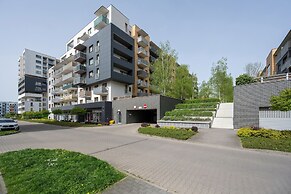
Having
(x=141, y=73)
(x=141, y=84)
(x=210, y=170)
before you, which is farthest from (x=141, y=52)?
(x=210, y=170)

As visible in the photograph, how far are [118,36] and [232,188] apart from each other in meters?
33.8

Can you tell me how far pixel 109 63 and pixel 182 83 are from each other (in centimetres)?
1771

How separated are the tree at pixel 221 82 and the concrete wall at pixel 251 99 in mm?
19302

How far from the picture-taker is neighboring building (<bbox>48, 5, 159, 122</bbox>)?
106 ft

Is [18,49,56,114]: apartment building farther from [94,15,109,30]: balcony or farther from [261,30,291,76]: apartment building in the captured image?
[261,30,291,76]: apartment building

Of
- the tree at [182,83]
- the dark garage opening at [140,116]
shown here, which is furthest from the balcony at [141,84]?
the dark garage opening at [140,116]

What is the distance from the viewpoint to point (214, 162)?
7.34m

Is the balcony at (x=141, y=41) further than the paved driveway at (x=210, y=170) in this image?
Yes

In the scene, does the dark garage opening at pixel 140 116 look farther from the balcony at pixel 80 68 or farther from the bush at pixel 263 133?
the bush at pixel 263 133

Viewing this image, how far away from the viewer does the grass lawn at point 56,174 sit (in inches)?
176

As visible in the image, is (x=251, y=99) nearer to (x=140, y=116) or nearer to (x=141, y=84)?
(x=140, y=116)

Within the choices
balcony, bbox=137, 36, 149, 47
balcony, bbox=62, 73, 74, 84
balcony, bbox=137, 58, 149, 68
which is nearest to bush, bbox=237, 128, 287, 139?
balcony, bbox=137, 58, 149, 68

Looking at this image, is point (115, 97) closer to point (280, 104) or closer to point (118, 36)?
point (118, 36)

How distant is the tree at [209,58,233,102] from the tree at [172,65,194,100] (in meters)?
5.43
